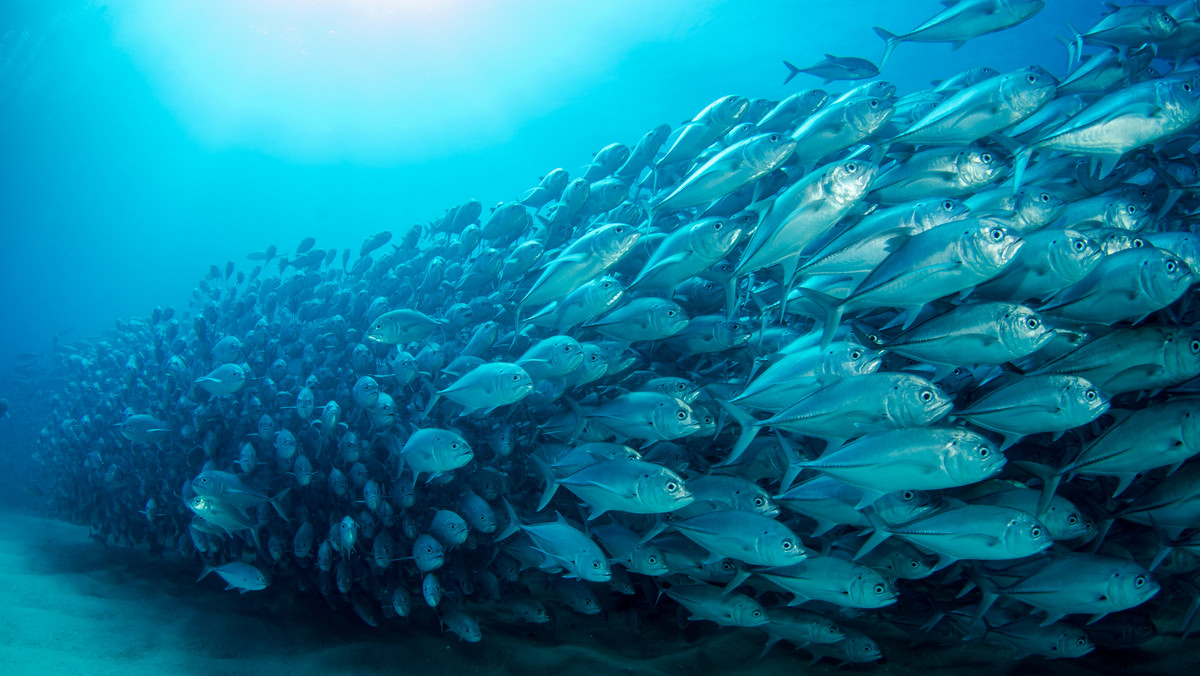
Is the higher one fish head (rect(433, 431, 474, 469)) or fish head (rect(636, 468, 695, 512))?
fish head (rect(433, 431, 474, 469))

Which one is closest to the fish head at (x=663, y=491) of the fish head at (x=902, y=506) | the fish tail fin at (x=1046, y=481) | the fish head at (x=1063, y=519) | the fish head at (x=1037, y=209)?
the fish head at (x=902, y=506)

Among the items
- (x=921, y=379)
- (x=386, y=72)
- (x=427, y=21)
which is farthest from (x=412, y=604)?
(x=386, y=72)

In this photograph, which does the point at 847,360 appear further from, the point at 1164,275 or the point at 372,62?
the point at 372,62

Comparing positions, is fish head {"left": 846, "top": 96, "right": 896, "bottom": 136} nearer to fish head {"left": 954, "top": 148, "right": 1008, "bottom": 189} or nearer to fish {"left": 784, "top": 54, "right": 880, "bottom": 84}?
fish head {"left": 954, "top": 148, "right": 1008, "bottom": 189}

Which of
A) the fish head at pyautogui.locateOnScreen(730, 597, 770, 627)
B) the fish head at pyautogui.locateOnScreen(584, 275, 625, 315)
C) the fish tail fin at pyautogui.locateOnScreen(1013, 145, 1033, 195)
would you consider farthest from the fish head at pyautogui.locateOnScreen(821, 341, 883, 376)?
the fish head at pyautogui.locateOnScreen(730, 597, 770, 627)

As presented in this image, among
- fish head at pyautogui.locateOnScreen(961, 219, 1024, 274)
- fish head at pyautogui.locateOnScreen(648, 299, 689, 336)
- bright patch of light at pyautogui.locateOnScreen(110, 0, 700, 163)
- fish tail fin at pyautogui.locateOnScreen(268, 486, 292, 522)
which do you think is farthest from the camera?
bright patch of light at pyautogui.locateOnScreen(110, 0, 700, 163)

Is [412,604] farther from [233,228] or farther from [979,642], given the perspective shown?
[233,228]

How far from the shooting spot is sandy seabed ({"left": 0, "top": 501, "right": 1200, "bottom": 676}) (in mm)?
3541

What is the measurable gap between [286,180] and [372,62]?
76.2ft

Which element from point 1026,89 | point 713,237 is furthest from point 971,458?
point 1026,89

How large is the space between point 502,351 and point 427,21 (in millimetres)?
33437

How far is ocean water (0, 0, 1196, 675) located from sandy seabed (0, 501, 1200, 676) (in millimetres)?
26

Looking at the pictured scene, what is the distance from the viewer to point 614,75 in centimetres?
2966

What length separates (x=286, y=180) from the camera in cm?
5131
